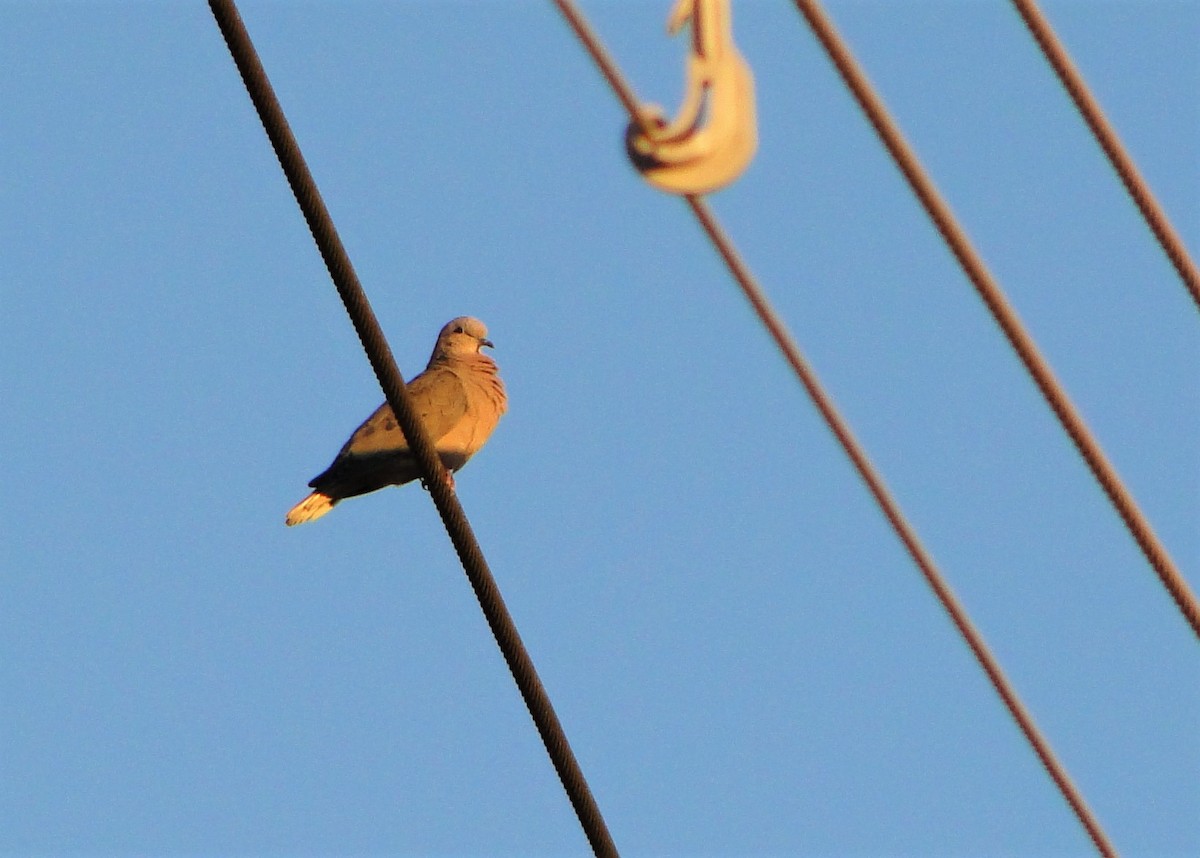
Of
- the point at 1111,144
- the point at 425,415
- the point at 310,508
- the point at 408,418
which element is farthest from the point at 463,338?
the point at 1111,144

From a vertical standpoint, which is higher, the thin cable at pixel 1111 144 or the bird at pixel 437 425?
the bird at pixel 437 425

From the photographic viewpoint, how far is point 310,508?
6.88 meters

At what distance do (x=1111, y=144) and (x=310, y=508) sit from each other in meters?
4.26

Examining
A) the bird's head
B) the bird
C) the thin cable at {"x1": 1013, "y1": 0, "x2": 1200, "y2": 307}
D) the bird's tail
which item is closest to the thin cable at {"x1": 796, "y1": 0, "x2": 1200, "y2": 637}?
the thin cable at {"x1": 1013, "y1": 0, "x2": 1200, "y2": 307}

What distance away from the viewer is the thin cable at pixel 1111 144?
3.11 metres

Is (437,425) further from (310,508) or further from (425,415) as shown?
(310,508)

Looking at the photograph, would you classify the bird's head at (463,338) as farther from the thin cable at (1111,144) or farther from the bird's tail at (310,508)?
the thin cable at (1111,144)

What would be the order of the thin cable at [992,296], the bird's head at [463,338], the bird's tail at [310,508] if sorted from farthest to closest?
1. the bird's head at [463,338]
2. the bird's tail at [310,508]
3. the thin cable at [992,296]

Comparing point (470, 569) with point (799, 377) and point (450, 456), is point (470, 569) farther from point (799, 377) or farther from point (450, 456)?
point (450, 456)

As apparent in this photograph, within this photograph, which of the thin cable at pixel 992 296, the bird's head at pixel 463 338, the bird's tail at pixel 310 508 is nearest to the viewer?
the thin cable at pixel 992 296

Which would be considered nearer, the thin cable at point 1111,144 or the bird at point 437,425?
the thin cable at point 1111,144

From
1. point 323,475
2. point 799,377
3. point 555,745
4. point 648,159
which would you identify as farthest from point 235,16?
point 323,475

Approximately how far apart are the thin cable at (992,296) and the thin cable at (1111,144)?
36cm

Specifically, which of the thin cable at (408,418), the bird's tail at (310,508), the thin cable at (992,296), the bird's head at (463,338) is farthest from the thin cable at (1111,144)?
the bird's head at (463,338)
